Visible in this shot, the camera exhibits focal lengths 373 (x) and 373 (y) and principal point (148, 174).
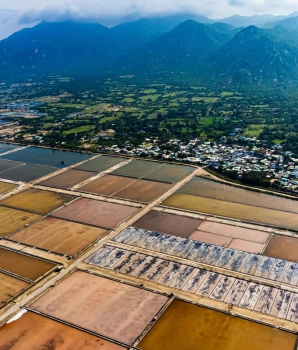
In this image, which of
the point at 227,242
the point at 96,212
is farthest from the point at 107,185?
the point at 227,242

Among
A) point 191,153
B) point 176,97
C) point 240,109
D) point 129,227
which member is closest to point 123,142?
point 191,153

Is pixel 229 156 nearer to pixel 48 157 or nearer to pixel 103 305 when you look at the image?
pixel 48 157

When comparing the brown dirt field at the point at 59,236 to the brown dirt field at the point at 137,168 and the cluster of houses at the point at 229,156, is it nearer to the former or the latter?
the brown dirt field at the point at 137,168

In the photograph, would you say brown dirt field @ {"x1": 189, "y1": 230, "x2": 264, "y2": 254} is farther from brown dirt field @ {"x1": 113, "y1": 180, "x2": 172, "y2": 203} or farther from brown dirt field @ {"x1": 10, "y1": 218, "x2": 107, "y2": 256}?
brown dirt field @ {"x1": 113, "y1": 180, "x2": 172, "y2": 203}

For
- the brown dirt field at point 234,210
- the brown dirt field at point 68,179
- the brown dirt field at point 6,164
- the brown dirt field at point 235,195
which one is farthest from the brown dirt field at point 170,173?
the brown dirt field at point 6,164

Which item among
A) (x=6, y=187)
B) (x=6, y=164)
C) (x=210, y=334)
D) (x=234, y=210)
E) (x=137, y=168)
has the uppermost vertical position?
(x=6, y=164)

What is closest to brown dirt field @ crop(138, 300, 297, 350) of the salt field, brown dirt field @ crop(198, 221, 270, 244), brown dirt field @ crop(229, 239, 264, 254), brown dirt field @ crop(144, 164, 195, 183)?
the salt field
